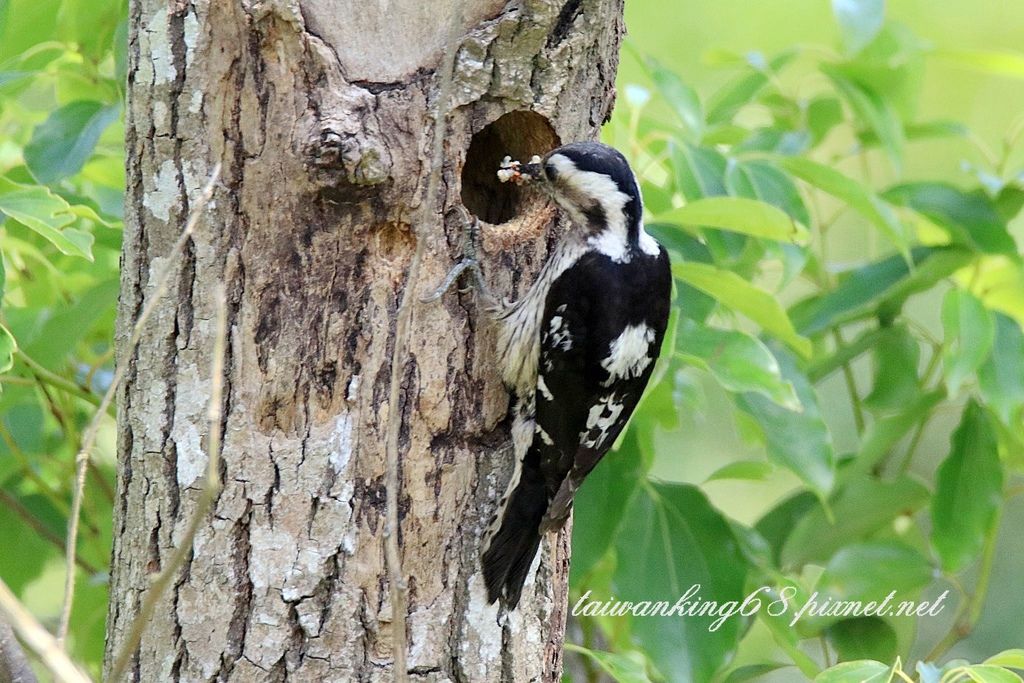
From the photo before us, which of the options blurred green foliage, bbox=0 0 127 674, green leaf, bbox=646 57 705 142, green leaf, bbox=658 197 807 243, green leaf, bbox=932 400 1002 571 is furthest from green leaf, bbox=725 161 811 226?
blurred green foliage, bbox=0 0 127 674

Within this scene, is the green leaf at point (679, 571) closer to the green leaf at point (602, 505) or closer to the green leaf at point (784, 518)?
the green leaf at point (602, 505)

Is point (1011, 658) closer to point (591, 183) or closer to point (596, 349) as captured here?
point (596, 349)

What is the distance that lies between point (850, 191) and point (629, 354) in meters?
0.73

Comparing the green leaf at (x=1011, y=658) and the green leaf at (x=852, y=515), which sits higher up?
the green leaf at (x=852, y=515)

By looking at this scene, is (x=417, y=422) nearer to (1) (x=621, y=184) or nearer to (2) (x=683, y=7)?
(1) (x=621, y=184)

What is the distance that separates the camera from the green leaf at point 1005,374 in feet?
9.53

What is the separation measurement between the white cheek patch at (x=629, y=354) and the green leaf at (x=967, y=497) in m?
1.03

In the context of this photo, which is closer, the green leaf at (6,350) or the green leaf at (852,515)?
the green leaf at (6,350)

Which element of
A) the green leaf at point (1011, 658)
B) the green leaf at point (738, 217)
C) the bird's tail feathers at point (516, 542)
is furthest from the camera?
the green leaf at point (738, 217)

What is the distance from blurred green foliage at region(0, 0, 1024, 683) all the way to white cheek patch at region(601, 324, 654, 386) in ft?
0.17

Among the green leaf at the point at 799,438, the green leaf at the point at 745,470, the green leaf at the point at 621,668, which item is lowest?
the green leaf at the point at 621,668

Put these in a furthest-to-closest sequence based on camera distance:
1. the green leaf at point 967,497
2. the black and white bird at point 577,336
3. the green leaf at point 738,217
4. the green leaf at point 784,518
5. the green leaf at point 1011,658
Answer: the green leaf at point 784,518 → the green leaf at point 967,497 → the green leaf at point 738,217 → the black and white bird at point 577,336 → the green leaf at point 1011,658

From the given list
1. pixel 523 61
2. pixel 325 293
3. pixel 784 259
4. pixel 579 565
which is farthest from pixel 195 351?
pixel 784 259

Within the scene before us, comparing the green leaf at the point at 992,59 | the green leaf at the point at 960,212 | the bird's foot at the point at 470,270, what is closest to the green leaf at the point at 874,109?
the green leaf at the point at 960,212
